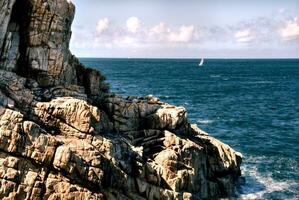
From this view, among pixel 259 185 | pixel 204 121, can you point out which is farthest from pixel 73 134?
pixel 204 121

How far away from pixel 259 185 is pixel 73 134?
28321 mm

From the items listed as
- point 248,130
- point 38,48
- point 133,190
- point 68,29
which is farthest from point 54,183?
point 248,130

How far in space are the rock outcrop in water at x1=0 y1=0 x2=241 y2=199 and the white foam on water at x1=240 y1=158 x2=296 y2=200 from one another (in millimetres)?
3242

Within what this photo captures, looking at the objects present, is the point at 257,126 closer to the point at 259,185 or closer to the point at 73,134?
the point at 259,185

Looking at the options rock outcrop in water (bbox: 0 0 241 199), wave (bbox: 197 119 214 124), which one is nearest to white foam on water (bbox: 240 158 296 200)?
rock outcrop in water (bbox: 0 0 241 199)

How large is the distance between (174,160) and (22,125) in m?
14.9

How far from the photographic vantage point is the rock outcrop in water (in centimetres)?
3200

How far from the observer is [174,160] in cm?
4028

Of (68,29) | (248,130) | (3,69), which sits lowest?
(248,130)

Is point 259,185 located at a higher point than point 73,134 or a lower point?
lower

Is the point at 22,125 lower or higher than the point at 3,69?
lower

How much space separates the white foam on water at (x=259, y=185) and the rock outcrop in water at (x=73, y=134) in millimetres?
3242

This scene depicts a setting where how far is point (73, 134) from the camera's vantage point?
35.4 metres

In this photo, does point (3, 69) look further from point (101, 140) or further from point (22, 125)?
point (101, 140)
